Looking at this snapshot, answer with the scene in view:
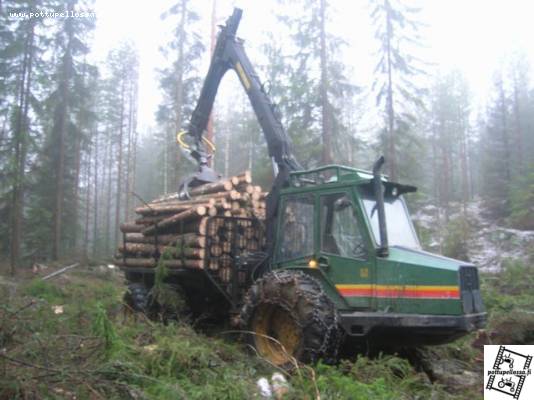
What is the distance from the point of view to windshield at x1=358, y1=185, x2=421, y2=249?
6.58 meters

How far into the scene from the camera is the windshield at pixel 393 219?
6578 millimetres

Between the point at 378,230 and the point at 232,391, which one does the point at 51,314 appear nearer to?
the point at 232,391

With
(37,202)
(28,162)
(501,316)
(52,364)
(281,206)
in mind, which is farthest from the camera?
(37,202)

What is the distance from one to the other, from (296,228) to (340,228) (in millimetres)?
874

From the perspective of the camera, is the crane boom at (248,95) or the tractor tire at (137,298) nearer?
the crane boom at (248,95)

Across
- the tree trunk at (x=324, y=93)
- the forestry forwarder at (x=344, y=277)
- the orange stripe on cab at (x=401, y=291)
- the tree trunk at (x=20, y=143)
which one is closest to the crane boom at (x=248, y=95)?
the forestry forwarder at (x=344, y=277)

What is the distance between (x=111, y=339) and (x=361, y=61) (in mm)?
27660

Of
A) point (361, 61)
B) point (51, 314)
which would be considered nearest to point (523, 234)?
point (361, 61)

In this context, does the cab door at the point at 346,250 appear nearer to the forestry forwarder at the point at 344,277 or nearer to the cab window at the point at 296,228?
the forestry forwarder at the point at 344,277

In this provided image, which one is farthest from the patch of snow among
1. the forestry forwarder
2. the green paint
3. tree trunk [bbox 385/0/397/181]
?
the green paint

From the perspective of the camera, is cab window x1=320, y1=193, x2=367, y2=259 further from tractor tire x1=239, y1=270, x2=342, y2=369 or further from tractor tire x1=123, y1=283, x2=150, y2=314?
tractor tire x1=123, y1=283, x2=150, y2=314

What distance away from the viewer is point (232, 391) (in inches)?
185

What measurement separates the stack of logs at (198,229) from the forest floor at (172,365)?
128 cm

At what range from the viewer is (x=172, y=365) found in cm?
564
